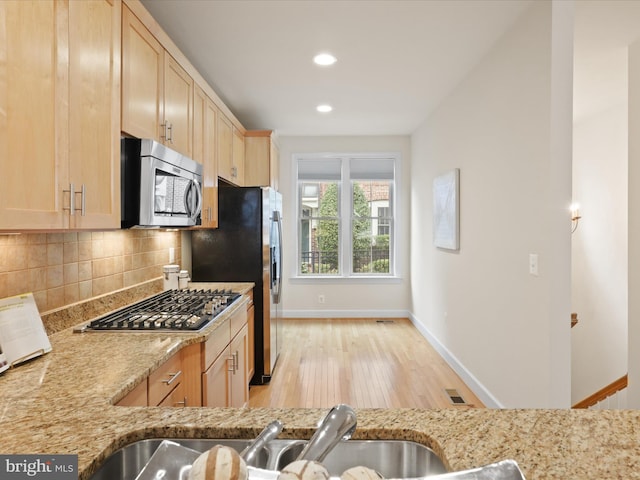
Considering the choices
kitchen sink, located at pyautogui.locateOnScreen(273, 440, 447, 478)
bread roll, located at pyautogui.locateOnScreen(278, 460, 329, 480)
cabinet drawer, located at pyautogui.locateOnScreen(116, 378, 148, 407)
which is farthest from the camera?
cabinet drawer, located at pyautogui.locateOnScreen(116, 378, 148, 407)

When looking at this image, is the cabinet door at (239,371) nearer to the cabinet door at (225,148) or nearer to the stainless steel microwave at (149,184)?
the stainless steel microwave at (149,184)

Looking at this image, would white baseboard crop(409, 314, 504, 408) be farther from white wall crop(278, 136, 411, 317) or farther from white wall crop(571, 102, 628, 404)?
white wall crop(571, 102, 628, 404)

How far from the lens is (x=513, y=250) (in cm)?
270

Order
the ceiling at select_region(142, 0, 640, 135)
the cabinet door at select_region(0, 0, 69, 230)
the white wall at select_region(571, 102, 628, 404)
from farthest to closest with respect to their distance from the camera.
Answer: the white wall at select_region(571, 102, 628, 404) → the ceiling at select_region(142, 0, 640, 135) → the cabinet door at select_region(0, 0, 69, 230)

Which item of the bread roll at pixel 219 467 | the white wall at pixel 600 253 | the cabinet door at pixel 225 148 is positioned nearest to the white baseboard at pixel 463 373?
the white wall at pixel 600 253

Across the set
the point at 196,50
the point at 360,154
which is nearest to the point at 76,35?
the point at 196,50

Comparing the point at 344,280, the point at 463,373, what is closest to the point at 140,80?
the point at 463,373

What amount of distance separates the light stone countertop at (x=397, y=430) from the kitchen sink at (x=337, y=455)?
0.05 ft

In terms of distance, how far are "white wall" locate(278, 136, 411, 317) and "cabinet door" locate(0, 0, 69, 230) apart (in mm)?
4560

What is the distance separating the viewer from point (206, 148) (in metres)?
3.08

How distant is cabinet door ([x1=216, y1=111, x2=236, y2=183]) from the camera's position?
353cm

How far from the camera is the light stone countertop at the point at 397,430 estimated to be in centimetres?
72

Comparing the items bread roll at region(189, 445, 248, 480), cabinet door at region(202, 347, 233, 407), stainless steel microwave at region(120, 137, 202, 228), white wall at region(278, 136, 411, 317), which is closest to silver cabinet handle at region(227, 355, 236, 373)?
cabinet door at region(202, 347, 233, 407)

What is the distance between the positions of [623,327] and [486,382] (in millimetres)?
2113
